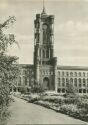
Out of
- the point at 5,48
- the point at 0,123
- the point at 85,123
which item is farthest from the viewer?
the point at 85,123

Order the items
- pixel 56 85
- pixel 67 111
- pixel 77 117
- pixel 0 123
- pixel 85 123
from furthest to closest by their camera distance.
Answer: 1. pixel 56 85
2. pixel 67 111
3. pixel 77 117
4. pixel 85 123
5. pixel 0 123

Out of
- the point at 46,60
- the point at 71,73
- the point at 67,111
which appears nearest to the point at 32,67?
the point at 46,60

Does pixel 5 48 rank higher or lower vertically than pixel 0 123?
higher

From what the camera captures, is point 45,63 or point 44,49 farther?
point 44,49

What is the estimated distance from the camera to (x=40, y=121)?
890 inches

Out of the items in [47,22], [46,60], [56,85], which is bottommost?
[56,85]

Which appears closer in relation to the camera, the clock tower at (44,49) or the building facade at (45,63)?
the building facade at (45,63)

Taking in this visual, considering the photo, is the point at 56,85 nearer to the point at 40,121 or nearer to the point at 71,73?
the point at 71,73

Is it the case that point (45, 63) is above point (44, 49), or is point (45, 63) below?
below

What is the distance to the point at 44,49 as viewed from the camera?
103188mm

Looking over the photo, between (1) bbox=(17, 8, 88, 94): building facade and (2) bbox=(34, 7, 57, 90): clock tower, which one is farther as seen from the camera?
(2) bbox=(34, 7, 57, 90): clock tower

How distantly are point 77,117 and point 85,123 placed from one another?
268cm

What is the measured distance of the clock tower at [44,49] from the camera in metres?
100

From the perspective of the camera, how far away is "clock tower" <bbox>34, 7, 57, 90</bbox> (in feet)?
329
